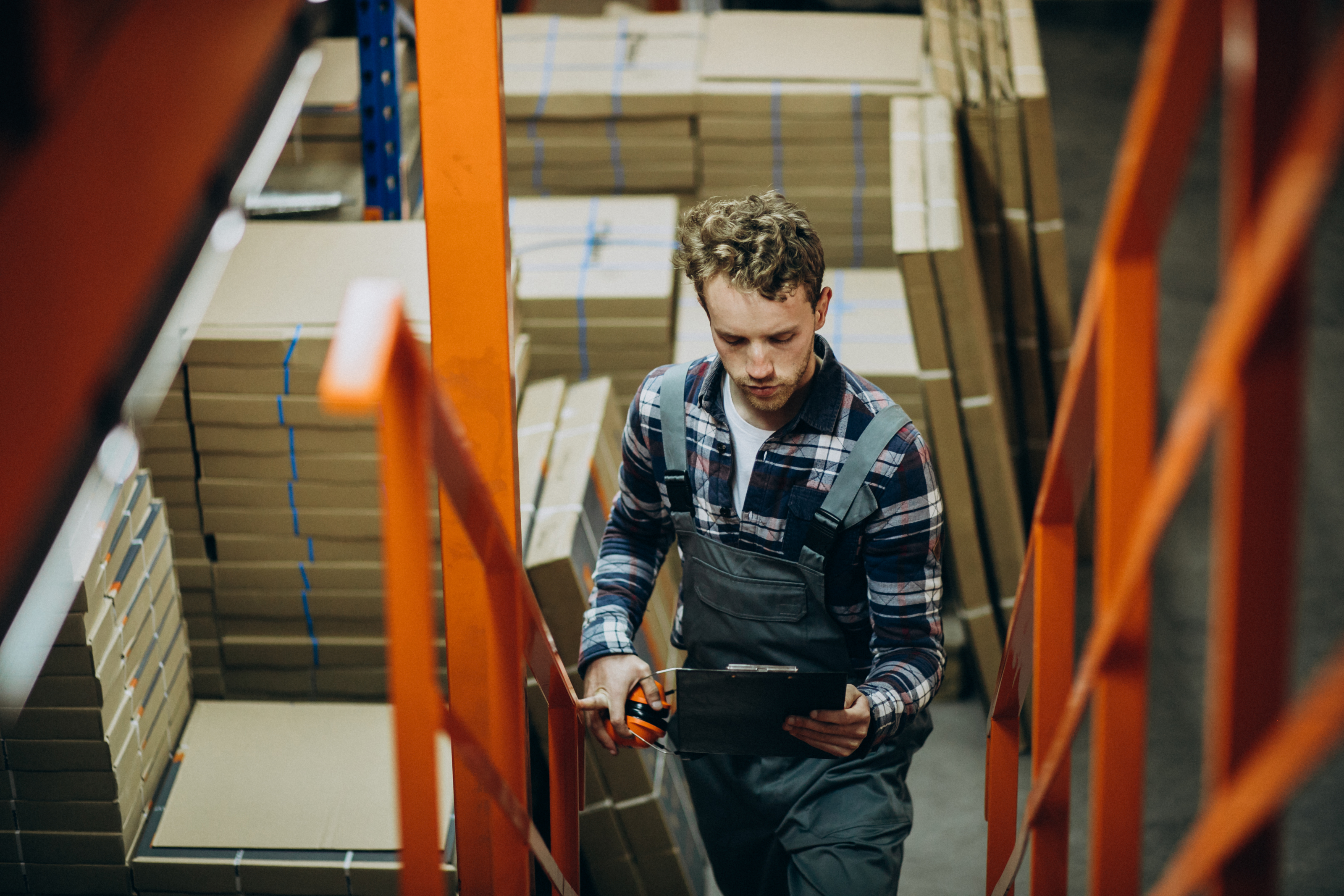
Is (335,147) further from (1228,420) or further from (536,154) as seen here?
(1228,420)

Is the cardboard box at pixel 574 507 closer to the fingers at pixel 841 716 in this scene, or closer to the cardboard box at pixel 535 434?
the cardboard box at pixel 535 434

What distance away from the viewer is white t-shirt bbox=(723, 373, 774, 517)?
263cm

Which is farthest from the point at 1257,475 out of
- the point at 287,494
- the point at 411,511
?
the point at 287,494

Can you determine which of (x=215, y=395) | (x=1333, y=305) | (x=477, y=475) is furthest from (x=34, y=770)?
(x=1333, y=305)

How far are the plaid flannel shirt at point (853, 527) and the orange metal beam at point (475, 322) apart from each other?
291mm

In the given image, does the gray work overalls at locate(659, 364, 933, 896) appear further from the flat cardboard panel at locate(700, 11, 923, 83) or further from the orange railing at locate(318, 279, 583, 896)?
the flat cardboard panel at locate(700, 11, 923, 83)

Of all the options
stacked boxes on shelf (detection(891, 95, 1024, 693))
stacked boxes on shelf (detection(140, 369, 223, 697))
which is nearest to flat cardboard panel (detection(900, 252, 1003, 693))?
stacked boxes on shelf (detection(891, 95, 1024, 693))

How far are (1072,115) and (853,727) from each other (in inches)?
351

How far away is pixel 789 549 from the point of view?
2582 millimetres

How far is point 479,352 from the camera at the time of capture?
8.33 ft

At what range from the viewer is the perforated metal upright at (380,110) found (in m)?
4.61

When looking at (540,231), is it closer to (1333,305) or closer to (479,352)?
(479,352)

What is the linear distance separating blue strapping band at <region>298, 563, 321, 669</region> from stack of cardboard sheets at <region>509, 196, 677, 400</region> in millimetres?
1385

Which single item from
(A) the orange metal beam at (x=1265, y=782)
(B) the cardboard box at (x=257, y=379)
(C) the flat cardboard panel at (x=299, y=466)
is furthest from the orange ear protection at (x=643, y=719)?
(B) the cardboard box at (x=257, y=379)
